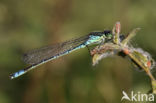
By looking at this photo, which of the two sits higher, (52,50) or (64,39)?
(64,39)

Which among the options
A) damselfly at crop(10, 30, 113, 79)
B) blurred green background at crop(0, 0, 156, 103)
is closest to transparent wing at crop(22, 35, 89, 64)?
damselfly at crop(10, 30, 113, 79)

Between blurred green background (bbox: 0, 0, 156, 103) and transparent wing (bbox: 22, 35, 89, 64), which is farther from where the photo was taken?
blurred green background (bbox: 0, 0, 156, 103)

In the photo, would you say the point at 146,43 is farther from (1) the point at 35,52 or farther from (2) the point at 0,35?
(2) the point at 0,35

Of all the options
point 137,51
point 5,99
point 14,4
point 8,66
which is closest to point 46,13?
point 14,4

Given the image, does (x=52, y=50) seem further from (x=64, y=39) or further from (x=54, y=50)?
(x=64, y=39)

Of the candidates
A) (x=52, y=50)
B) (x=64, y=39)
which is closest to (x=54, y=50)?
(x=52, y=50)

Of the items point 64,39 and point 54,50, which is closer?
point 54,50

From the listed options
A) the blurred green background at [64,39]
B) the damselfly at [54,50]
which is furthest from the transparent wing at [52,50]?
the blurred green background at [64,39]

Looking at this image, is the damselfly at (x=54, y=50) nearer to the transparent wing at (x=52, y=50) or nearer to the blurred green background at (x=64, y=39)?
the transparent wing at (x=52, y=50)

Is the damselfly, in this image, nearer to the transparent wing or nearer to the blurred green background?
the transparent wing
